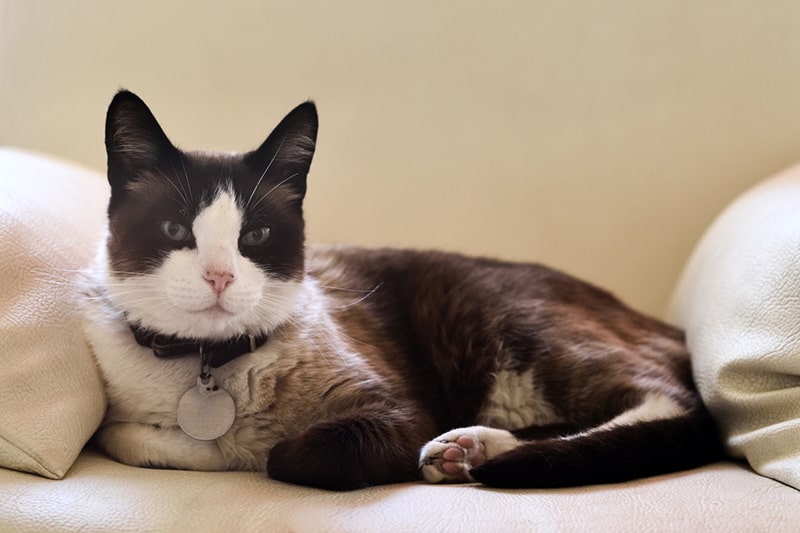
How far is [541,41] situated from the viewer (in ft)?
6.85

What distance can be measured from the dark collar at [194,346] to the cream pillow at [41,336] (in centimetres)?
11

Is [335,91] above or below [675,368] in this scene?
above

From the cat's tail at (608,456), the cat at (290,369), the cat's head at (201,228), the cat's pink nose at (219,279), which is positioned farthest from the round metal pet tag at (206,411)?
the cat's tail at (608,456)

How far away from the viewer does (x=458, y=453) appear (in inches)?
51.7

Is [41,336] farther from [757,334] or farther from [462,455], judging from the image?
[757,334]

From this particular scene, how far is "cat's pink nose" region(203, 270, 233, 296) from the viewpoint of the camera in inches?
47.4

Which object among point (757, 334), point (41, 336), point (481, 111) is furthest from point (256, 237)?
point (481, 111)

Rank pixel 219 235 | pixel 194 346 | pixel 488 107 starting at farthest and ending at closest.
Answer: pixel 488 107 < pixel 194 346 < pixel 219 235

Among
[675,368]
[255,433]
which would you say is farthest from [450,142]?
[255,433]

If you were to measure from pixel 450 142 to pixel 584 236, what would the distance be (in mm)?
445

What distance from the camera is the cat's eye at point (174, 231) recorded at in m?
1.25

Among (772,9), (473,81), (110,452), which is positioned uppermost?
(772,9)

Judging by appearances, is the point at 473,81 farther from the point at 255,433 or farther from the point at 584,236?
the point at 255,433

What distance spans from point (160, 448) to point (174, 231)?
365mm
